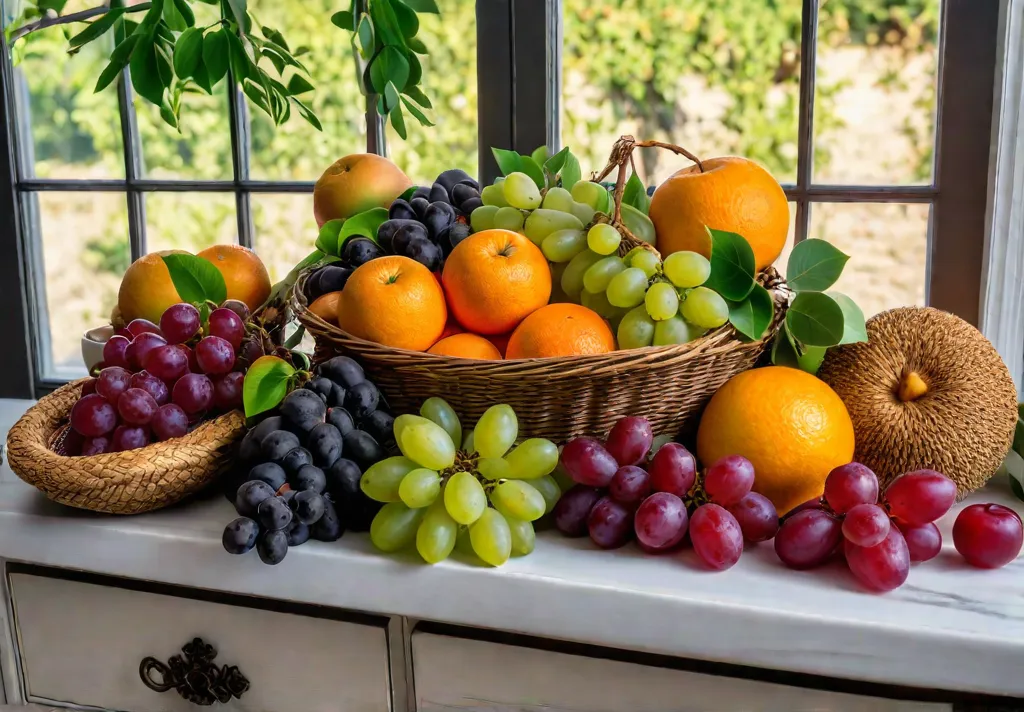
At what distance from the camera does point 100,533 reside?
79 cm

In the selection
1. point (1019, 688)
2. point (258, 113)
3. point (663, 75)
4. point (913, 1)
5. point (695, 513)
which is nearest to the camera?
point (1019, 688)

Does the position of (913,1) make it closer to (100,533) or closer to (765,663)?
(765,663)

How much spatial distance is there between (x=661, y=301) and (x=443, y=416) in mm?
216

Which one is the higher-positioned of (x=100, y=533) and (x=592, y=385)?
(x=592, y=385)

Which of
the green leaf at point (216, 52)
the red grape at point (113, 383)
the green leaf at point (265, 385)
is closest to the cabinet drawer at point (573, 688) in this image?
the green leaf at point (265, 385)

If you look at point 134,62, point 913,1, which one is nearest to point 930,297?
point 913,1

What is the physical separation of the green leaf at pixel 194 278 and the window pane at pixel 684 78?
23.2 inches

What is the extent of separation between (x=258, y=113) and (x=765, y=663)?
1.13 m

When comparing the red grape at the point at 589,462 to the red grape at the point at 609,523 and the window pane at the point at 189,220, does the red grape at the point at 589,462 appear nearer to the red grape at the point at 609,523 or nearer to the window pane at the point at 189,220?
the red grape at the point at 609,523

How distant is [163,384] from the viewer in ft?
2.64

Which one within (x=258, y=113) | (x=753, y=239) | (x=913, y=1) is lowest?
(x=753, y=239)

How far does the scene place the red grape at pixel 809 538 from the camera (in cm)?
68

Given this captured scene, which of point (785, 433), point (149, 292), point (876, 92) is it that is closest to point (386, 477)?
point (785, 433)

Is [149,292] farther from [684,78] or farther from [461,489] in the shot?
[684,78]
